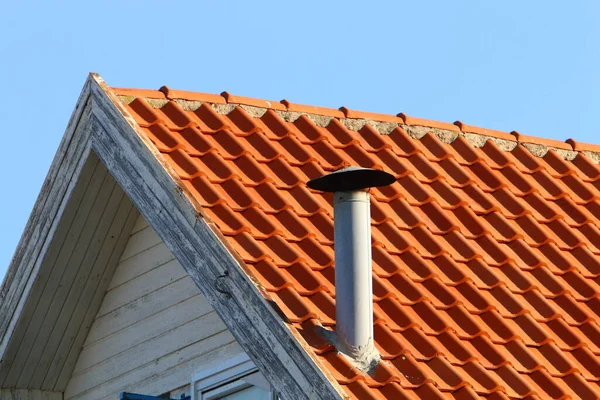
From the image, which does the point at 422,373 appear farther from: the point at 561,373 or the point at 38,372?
the point at 38,372

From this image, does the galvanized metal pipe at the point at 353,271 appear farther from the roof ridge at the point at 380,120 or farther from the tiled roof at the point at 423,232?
the roof ridge at the point at 380,120

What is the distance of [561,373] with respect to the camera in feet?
23.9

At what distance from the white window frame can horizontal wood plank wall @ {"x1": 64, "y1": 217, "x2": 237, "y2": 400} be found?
0.20 ft

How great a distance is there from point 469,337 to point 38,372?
2.89 meters

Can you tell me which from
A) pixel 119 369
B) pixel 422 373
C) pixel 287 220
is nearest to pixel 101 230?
pixel 119 369

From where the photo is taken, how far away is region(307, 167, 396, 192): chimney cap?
23.0 feet

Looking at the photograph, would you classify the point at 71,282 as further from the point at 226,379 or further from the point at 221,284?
the point at 221,284

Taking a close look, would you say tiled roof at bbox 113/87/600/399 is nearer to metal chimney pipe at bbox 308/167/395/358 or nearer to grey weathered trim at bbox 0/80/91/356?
metal chimney pipe at bbox 308/167/395/358

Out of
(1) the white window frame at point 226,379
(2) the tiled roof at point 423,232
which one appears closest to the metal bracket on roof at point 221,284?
(2) the tiled roof at point 423,232

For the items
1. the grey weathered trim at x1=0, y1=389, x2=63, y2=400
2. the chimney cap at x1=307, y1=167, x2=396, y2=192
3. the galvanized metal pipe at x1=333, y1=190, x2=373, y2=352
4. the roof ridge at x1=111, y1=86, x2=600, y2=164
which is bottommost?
the galvanized metal pipe at x1=333, y1=190, x2=373, y2=352

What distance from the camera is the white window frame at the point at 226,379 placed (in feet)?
24.8

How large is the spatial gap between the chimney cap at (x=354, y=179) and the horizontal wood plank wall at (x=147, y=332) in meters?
1.14

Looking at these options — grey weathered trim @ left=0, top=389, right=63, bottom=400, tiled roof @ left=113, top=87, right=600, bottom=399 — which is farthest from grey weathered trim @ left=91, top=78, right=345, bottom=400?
grey weathered trim @ left=0, top=389, right=63, bottom=400

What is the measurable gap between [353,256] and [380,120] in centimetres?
236
